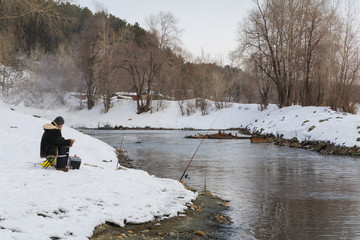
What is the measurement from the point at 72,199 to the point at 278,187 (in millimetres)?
6871

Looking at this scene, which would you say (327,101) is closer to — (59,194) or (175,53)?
(175,53)

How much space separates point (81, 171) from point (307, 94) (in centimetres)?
2745

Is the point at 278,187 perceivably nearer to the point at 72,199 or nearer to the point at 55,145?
the point at 55,145

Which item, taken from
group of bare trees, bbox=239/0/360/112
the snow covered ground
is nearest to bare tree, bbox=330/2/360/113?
group of bare trees, bbox=239/0/360/112

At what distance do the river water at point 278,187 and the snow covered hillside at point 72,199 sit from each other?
5.45 feet

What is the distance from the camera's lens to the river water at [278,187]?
24.1ft

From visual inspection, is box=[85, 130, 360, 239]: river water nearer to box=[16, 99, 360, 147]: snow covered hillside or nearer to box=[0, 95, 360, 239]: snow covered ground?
box=[0, 95, 360, 239]: snow covered ground

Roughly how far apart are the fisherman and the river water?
4.13m

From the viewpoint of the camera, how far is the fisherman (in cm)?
899

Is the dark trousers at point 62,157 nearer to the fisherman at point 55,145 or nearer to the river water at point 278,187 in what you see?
the fisherman at point 55,145

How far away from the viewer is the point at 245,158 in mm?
18844

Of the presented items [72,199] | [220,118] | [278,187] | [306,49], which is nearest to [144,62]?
[220,118]

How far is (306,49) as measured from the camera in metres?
33.9

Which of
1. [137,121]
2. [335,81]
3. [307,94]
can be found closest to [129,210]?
[335,81]
